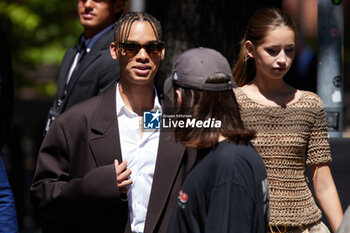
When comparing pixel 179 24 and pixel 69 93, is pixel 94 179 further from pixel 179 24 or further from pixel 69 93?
pixel 179 24

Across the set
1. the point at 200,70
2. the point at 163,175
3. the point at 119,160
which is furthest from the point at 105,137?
the point at 200,70

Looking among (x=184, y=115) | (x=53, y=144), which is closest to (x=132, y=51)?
(x=53, y=144)

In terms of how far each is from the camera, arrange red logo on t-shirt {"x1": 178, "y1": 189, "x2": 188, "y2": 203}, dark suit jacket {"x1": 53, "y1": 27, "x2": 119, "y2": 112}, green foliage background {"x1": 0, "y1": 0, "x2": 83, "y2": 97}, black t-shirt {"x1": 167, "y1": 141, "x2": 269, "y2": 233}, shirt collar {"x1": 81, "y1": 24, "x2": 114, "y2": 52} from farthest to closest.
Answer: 1. green foliage background {"x1": 0, "y1": 0, "x2": 83, "y2": 97}
2. shirt collar {"x1": 81, "y1": 24, "x2": 114, "y2": 52}
3. dark suit jacket {"x1": 53, "y1": 27, "x2": 119, "y2": 112}
4. red logo on t-shirt {"x1": 178, "y1": 189, "x2": 188, "y2": 203}
5. black t-shirt {"x1": 167, "y1": 141, "x2": 269, "y2": 233}

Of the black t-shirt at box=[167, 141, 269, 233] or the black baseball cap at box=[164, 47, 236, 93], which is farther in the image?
the black baseball cap at box=[164, 47, 236, 93]

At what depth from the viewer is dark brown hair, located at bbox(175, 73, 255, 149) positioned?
2.92 m

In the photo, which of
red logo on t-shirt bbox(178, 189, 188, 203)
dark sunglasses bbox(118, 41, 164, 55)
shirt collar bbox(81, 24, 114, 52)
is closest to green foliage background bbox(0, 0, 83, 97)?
shirt collar bbox(81, 24, 114, 52)

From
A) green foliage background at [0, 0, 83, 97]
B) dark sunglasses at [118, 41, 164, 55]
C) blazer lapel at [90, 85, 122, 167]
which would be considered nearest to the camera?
blazer lapel at [90, 85, 122, 167]

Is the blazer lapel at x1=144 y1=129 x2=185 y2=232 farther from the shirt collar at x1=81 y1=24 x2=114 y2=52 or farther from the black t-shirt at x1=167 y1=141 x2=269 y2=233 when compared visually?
the shirt collar at x1=81 y1=24 x2=114 y2=52

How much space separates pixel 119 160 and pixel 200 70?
0.87 meters

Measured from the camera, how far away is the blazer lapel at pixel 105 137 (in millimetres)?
3613

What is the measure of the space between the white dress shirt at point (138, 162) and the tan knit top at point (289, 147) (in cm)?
52

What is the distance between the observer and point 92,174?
3510 millimetres
